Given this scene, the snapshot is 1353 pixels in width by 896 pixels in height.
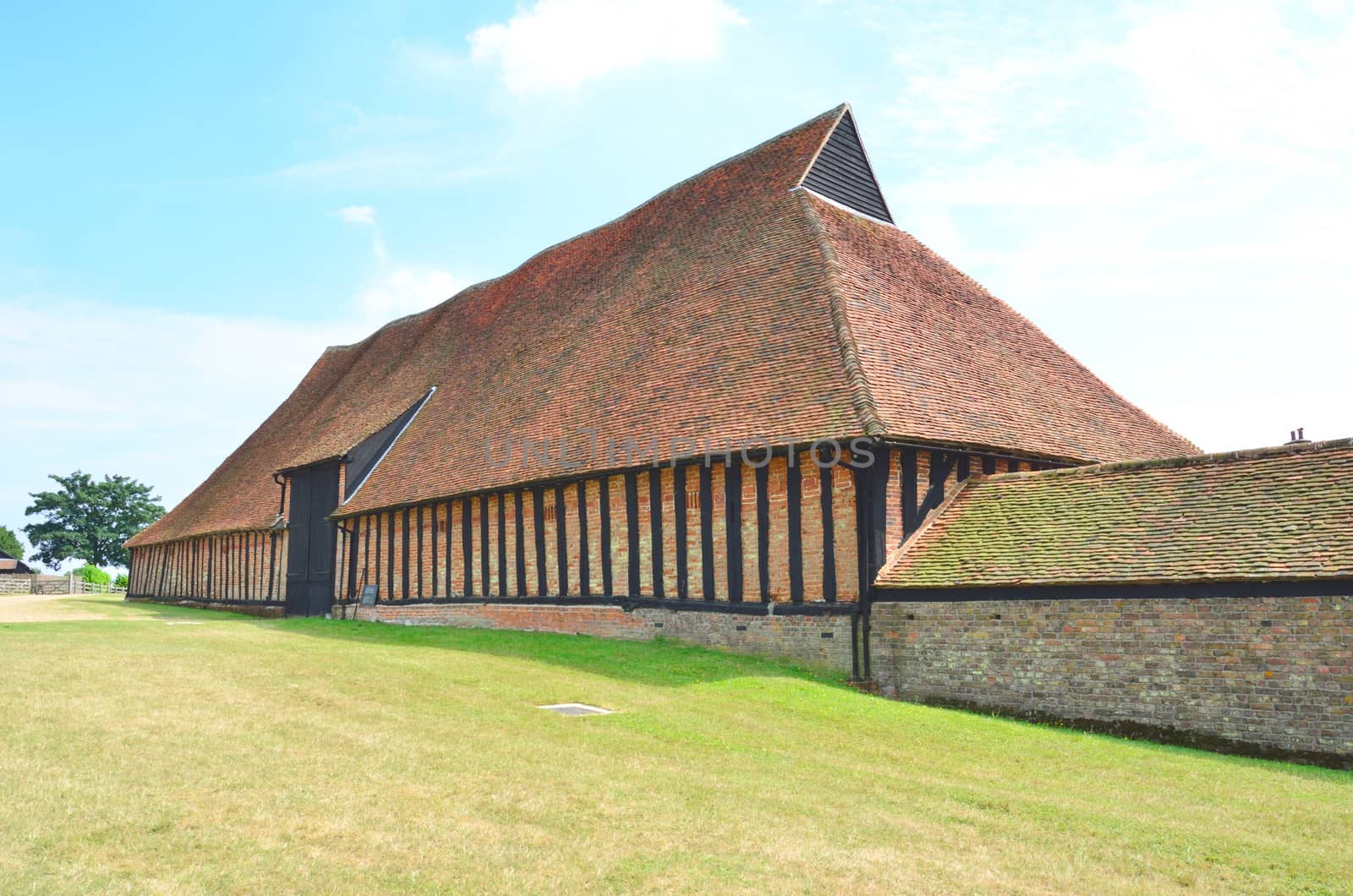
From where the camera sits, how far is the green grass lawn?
5.26 metres

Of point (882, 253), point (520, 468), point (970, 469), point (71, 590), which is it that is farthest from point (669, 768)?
point (71, 590)

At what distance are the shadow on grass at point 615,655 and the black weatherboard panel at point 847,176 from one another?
9.58 m

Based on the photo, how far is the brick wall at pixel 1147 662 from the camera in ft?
31.1

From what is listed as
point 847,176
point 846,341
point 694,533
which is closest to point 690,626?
point 694,533

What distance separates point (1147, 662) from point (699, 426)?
6.72m

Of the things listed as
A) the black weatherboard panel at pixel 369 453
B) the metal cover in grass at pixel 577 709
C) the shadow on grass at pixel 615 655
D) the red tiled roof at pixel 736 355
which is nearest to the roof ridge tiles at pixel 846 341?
the red tiled roof at pixel 736 355

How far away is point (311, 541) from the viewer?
2439cm

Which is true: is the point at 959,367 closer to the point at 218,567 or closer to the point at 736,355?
the point at 736,355

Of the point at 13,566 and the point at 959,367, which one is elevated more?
the point at 959,367

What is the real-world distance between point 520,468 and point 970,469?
781cm

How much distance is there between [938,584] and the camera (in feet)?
38.8

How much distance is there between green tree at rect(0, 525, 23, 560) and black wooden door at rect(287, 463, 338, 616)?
60282 millimetres

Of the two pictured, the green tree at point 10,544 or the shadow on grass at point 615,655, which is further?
the green tree at point 10,544

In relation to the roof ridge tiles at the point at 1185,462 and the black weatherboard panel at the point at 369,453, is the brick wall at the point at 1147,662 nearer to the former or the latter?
the roof ridge tiles at the point at 1185,462
